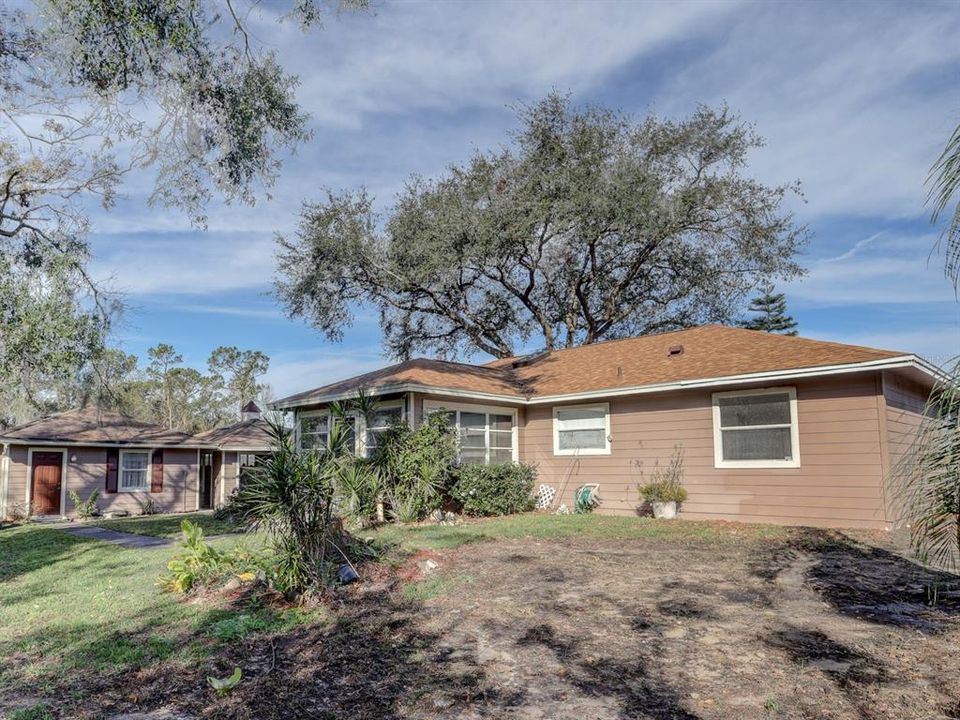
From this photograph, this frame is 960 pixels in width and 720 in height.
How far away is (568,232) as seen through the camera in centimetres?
2225

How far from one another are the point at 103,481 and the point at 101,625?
18.3 meters

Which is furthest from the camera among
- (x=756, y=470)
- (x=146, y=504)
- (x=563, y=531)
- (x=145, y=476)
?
(x=145, y=476)

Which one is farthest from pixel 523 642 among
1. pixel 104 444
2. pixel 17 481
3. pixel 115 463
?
pixel 115 463

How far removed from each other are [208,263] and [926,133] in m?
15.8

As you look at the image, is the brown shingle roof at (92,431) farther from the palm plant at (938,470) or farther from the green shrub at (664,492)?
the palm plant at (938,470)

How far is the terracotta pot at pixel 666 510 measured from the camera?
1196 cm

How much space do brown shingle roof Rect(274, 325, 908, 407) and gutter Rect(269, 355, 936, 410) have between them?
8 cm

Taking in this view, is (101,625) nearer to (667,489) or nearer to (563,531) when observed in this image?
(563,531)

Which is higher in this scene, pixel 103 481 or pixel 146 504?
pixel 103 481

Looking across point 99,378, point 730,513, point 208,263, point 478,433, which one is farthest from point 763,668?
point 208,263

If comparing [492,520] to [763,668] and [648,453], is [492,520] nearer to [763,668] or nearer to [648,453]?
[648,453]

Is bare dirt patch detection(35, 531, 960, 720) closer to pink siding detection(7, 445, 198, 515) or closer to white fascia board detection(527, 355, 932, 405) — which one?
white fascia board detection(527, 355, 932, 405)

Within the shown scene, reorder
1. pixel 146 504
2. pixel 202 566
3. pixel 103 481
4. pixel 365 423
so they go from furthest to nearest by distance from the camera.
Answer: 1. pixel 146 504
2. pixel 103 481
3. pixel 365 423
4. pixel 202 566

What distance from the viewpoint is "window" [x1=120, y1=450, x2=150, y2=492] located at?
2215 cm
